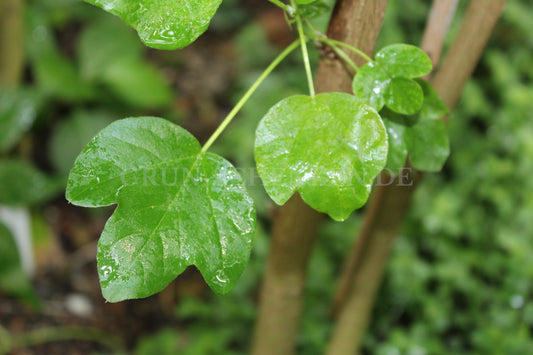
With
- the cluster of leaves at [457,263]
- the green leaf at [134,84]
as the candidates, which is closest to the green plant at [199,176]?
the cluster of leaves at [457,263]

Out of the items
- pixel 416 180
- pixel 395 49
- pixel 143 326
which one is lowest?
pixel 143 326

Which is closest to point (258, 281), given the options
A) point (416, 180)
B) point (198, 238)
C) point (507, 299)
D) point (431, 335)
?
point (431, 335)

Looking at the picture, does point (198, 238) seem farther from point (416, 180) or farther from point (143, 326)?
point (143, 326)

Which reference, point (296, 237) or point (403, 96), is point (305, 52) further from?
point (296, 237)

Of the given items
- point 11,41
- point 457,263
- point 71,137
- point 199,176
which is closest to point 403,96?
point 199,176

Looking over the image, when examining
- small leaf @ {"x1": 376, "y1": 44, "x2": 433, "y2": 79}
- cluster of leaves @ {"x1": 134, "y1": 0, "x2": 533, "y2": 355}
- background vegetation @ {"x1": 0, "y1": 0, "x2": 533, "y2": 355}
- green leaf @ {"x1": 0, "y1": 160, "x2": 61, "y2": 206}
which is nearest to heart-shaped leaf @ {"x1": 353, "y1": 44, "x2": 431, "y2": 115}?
small leaf @ {"x1": 376, "y1": 44, "x2": 433, "y2": 79}

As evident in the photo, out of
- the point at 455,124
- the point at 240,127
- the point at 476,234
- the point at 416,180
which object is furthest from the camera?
the point at 240,127

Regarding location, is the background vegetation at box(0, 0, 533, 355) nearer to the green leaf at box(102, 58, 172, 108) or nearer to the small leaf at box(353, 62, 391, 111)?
the green leaf at box(102, 58, 172, 108)
